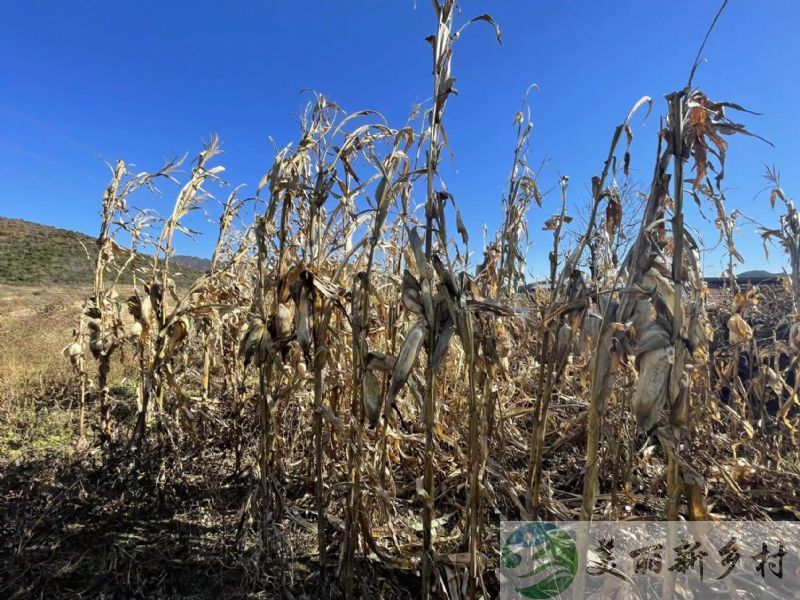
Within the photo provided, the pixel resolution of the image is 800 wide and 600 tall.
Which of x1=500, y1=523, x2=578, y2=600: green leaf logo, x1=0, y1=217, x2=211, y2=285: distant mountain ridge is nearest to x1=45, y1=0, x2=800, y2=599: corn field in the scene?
x1=500, y1=523, x2=578, y2=600: green leaf logo

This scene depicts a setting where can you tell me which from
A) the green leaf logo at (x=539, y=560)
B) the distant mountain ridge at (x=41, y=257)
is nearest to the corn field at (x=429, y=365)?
the green leaf logo at (x=539, y=560)

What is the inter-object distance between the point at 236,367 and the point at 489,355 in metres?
1.73

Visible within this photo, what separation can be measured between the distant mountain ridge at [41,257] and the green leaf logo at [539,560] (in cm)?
1924

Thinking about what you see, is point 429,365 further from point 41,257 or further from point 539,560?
point 41,257

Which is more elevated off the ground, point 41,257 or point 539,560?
point 41,257

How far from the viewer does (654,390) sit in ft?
3.18

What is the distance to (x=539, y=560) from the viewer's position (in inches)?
52.6

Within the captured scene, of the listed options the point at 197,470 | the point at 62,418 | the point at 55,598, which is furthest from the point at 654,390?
the point at 62,418

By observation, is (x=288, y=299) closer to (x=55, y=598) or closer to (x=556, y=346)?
(x=556, y=346)

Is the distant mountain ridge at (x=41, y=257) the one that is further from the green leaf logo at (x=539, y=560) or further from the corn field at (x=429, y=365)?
the green leaf logo at (x=539, y=560)

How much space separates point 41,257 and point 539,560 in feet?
101

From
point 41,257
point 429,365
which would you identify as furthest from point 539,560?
point 41,257

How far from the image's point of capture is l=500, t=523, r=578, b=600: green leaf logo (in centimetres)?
127

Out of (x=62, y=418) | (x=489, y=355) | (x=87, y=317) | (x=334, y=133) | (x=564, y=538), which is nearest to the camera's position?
(x=489, y=355)
